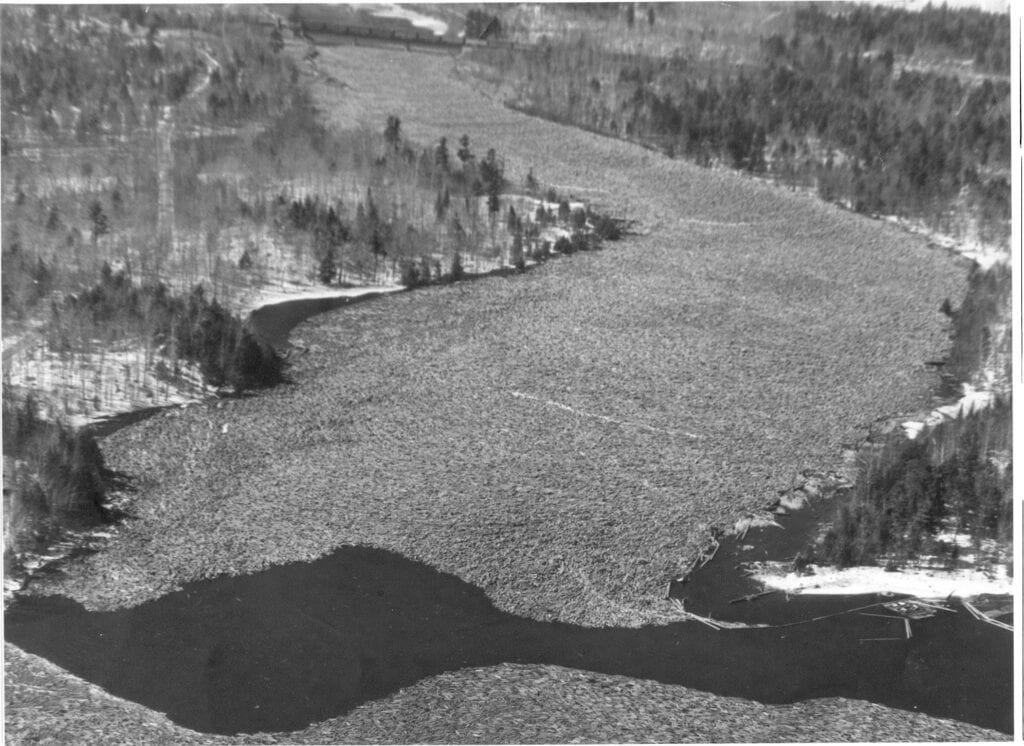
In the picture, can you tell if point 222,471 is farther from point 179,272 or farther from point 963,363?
point 963,363

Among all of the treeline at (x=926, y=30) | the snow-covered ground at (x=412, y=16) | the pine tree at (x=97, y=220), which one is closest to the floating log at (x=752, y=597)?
the treeline at (x=926, y=30)

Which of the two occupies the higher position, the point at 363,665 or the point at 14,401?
the point at 14,401

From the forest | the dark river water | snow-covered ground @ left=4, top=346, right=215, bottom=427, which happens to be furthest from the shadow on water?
snow-covered ground @ left=4, top=346, right=215, bottom=427

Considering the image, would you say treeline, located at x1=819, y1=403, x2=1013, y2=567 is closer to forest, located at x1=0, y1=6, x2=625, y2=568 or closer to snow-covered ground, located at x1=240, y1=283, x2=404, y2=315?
forest, located at x1=0, y1=6, x2=625, y2=568

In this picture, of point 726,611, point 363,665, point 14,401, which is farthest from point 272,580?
point 726,611

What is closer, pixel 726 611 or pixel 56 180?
pixel 726 611

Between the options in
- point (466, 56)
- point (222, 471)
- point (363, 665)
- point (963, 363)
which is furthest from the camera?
point (466, 56)

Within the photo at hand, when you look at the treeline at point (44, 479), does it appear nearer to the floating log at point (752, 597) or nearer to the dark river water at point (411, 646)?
the dark river water at point (411, 646)

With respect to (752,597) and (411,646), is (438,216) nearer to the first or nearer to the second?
(411,646)
